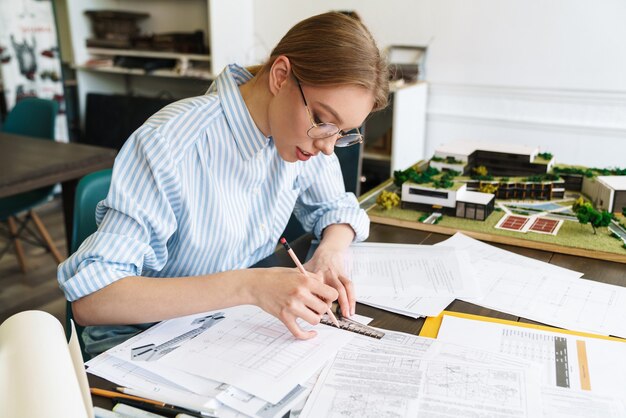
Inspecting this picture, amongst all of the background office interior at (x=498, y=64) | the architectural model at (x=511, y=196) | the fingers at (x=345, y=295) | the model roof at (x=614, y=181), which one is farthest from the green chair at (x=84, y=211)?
the background office interior at (x=498, y=64)

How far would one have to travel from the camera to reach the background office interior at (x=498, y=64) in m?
3.10

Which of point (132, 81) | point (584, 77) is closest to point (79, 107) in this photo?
point (132, 81)

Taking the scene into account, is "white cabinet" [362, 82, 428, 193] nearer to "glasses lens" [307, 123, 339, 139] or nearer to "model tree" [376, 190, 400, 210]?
"model tree" [376, 190, 400, 210]

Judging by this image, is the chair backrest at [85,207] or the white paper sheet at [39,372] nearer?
the white paper sheet at [39,372]

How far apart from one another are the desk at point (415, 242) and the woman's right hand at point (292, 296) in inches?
5.3

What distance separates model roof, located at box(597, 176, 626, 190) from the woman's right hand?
→ 42.4 inches

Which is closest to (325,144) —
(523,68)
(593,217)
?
(593,217)

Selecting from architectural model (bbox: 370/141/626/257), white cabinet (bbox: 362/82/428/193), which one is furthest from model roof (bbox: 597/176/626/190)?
white cabinet (bbox: 362/82/428/193)

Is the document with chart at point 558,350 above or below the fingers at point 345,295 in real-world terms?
below

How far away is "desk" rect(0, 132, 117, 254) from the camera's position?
212 cm

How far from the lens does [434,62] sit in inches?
139

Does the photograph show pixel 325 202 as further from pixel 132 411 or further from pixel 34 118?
pixel 34 118

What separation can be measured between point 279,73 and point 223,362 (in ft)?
1.90

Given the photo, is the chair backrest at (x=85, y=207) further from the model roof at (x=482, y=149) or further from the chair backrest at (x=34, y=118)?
the chair backrest at (x=34, y=118)
